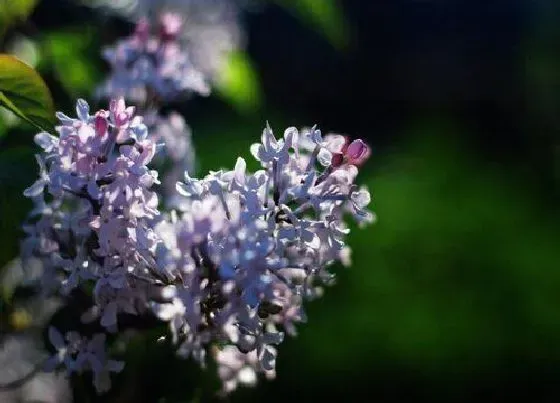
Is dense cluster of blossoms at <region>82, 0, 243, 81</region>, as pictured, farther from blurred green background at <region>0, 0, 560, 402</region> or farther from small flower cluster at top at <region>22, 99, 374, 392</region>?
small flower cluster at top at <region>22, 99, 374, 392</region>

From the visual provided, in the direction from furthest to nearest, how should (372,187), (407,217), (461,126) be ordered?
(461,126) → (372,187) → (407,217)

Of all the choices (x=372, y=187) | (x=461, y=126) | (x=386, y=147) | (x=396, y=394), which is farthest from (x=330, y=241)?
(x=461, y=126)

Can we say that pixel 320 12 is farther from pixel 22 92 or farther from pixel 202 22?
pixel 22 92

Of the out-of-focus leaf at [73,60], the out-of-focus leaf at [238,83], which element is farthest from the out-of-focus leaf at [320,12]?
the out-of-focus leaf at [73,60]

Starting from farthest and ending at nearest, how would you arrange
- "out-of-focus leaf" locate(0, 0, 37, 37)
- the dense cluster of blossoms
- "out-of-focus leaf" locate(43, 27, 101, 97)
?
1. the dense cluster of blossoms
2. "out-of-focus leaf" locate(43, 27, 101, 97)
3. "out-of-focus leaf" locate(0, 0, 37, 37)

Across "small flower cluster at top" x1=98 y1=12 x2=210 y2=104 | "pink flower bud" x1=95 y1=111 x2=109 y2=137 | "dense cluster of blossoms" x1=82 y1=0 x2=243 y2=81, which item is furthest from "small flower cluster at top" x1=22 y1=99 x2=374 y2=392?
"dense cluster of blossoms" x1=82 y1=0 x2=243 y2=81

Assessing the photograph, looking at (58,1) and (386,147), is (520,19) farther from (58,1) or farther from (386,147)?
(58,1)

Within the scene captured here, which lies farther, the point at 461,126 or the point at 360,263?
the point at 461,126
